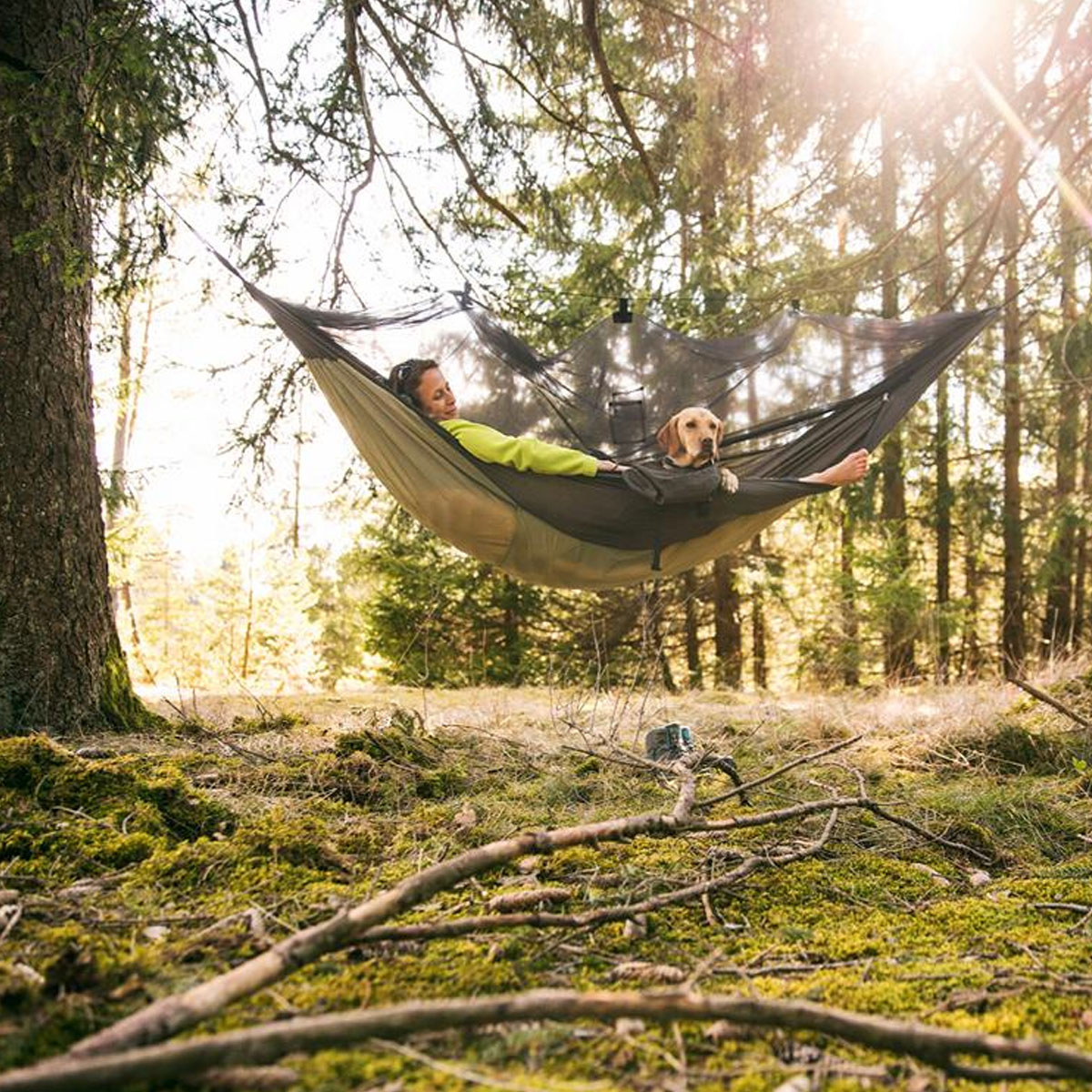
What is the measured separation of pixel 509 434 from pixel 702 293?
Result: 257cm

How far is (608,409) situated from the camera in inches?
122

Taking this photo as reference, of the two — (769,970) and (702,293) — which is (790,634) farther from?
(769,970)

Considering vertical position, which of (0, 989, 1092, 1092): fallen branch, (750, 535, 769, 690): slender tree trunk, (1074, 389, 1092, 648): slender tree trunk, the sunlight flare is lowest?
(750, 535, 769, 690): slender tree trunk

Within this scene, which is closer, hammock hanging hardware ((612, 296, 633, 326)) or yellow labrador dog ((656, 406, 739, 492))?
yellow labrador dog ((656, 406, 739, 492))

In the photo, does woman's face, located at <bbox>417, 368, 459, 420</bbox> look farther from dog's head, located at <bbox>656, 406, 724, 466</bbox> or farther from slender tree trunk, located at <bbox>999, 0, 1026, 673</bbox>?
slender tree trunk, located at <bbox>999, 0, 1026, 673</bbox>

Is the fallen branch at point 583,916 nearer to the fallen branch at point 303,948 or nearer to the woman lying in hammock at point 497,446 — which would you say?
the fallen branch at point 303,948

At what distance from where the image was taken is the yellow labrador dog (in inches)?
112

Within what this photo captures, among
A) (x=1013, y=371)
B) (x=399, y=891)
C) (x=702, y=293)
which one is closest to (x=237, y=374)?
(x=702, y=293)

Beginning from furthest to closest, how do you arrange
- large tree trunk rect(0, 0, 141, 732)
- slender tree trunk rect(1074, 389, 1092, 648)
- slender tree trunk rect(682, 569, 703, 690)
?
slender tree trunk rect(682, 569, 703, 690), slender tree trunk rect(1074, 389, 1092, 648), large tree trunk rect(0, 0, 141, 732)

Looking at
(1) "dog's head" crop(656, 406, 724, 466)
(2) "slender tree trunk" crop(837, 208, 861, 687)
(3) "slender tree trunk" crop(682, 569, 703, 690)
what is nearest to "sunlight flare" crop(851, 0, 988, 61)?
(1) "dog's head" crop(656, 406, 724, 466)

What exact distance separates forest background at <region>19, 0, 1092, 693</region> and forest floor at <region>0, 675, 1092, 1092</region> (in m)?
0.88

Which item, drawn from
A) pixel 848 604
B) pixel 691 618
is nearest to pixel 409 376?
pixel 848 604

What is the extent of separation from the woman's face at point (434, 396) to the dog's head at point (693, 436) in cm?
78

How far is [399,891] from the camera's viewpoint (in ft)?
3.18
